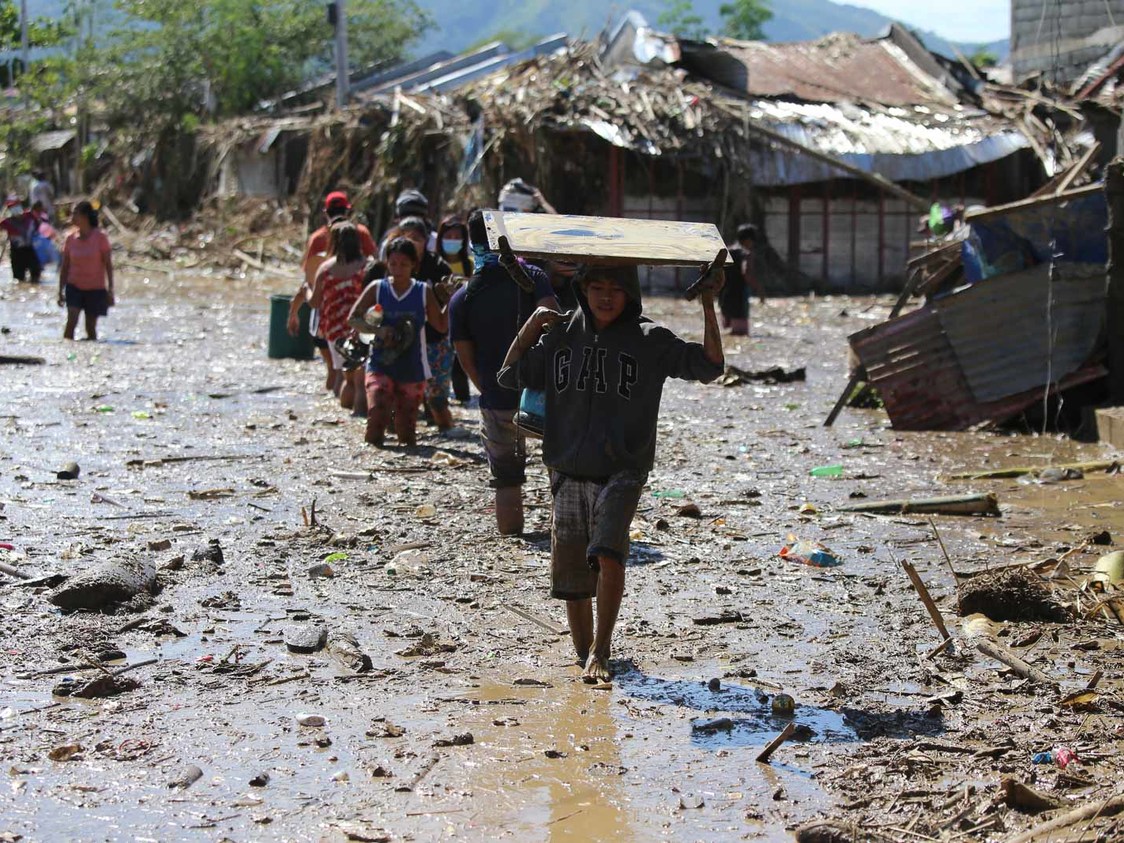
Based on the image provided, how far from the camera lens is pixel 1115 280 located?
10.0 m

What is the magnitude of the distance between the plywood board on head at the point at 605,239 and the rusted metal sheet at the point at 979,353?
19.1 ft

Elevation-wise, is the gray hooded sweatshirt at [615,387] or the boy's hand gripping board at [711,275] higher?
the boy's hand gripping board at [711,275]

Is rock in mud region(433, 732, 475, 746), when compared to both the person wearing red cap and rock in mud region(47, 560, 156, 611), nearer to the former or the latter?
rock in mud region(47, 560, 156, 611)

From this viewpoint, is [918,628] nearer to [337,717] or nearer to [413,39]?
[337,717]

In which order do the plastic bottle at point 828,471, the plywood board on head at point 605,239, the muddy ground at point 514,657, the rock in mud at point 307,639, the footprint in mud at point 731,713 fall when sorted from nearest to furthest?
1. the muddy ground at point 514,657
2. the footprint in mud at point 731,713
3. the plywood board on head at point 605,239
4. the rock in mud at point 307,639
5. the plastic bottle at point 828,471

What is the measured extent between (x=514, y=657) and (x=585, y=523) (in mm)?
603

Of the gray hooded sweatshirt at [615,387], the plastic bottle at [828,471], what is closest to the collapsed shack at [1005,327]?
the plastic bottle at [828,471]

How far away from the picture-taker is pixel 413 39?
53531 millimetres

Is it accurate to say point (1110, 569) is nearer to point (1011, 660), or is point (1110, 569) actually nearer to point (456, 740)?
point (1011, 660)

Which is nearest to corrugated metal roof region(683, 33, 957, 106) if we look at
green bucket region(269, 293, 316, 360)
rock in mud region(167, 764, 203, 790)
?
green bucket region(269, 293, 316, 360)

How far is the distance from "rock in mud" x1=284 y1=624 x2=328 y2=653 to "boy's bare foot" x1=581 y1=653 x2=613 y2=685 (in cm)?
102

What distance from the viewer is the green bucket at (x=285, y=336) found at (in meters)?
14.4

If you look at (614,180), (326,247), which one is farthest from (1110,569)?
(614,180)

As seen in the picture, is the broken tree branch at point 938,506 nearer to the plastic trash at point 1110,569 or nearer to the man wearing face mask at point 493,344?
the plastic trash at point 1110,569
